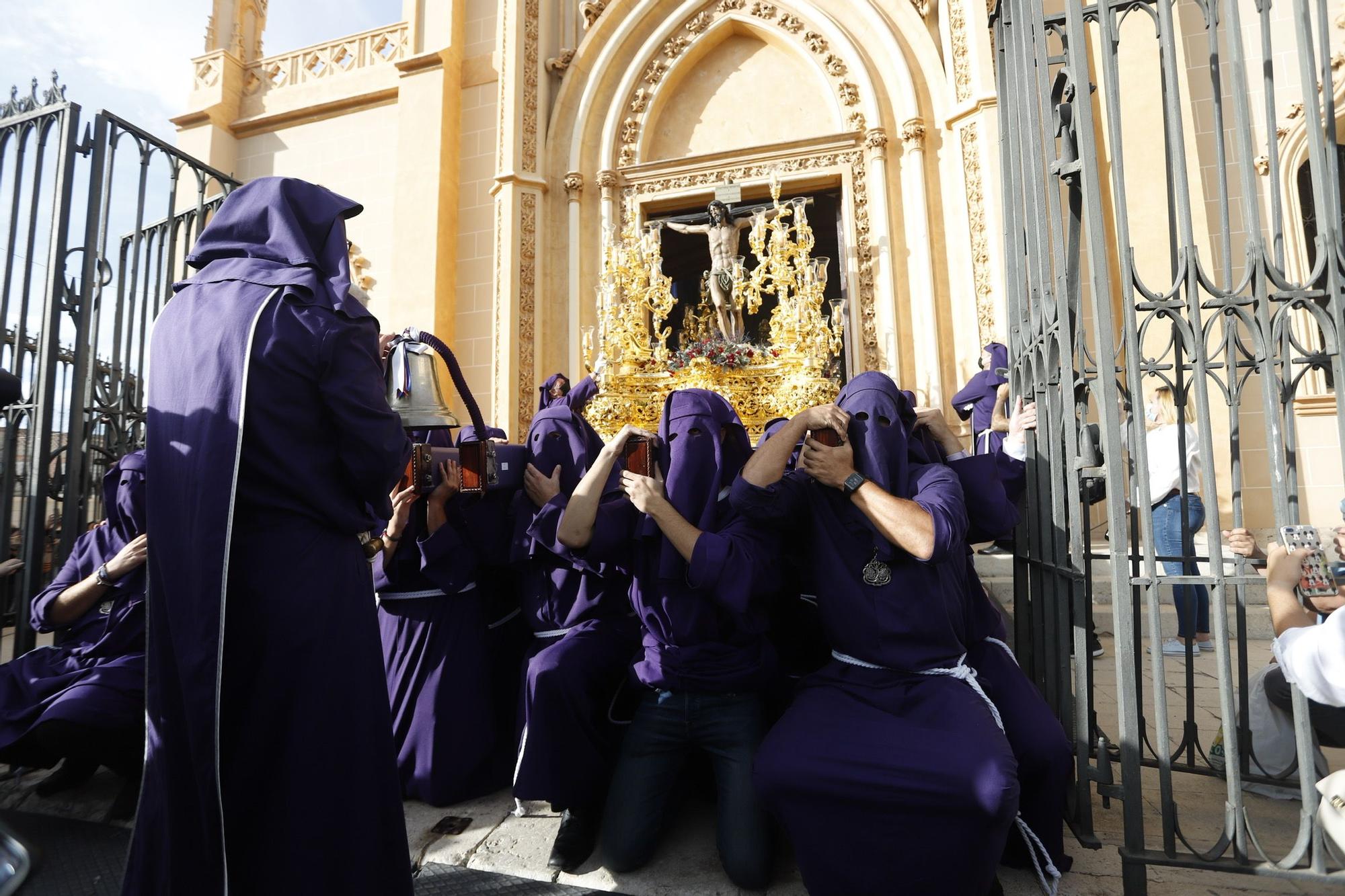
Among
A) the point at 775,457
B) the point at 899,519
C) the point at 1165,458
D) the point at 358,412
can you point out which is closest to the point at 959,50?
the point at 1165,458

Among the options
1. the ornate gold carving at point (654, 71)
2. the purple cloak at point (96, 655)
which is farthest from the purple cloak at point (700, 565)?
the ornate gold carving at point (654, 71)

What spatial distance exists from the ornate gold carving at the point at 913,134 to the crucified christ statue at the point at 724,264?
1.66 m

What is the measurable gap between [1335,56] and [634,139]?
24.1 ft

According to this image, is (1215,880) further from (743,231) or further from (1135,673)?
(743,231)

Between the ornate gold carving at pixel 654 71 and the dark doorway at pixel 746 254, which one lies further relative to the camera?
the ornate gold carving at pixel 654 71

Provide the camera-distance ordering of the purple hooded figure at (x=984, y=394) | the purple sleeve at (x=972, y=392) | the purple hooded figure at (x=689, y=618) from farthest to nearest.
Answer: the purple sleeve at (x=972, y=392) < the purple hooded figure at (x=984, y=394) < the purple hooded figure at (x=689, y=618)

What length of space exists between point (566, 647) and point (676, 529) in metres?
0.74

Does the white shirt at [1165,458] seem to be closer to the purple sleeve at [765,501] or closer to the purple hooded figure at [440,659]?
the purple sleeve at [765,501]

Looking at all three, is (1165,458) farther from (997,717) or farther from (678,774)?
(678,774)

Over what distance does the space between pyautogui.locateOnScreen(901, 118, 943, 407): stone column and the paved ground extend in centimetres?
497

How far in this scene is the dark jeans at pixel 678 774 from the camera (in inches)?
90.5

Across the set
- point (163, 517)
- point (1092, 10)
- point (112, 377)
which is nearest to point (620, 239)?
point (112, 377)

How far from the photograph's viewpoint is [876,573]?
2451mm

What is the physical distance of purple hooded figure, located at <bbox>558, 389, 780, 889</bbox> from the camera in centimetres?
241
